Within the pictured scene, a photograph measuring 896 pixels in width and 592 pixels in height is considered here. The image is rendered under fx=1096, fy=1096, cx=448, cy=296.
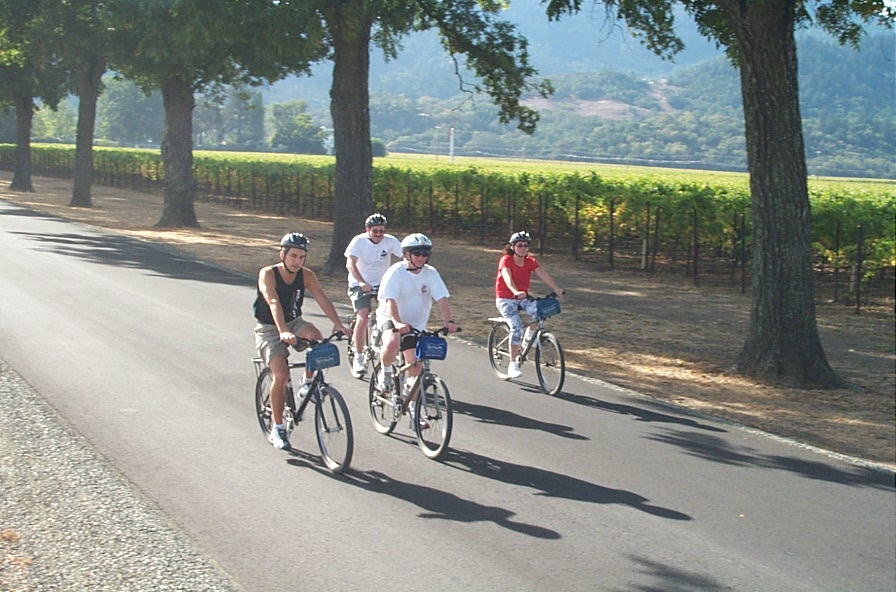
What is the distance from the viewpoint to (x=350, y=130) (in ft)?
71.8

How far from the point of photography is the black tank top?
822 cm

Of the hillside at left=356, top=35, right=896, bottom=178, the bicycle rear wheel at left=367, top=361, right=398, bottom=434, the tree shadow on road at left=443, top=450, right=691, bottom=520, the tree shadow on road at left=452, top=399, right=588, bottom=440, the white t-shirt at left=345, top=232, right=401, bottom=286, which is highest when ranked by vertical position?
the hillside at left=356, top=35, right=896, bottom=178

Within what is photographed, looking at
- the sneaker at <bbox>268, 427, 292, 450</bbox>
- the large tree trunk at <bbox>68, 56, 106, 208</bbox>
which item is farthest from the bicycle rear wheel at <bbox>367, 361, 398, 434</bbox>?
the large tree trunk at <bbox>68, 56, 106, 208</bbox>

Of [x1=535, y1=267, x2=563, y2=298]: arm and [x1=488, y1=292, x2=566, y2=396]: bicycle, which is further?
[x1=535, y1=267, x2=563, y2=298]: arm

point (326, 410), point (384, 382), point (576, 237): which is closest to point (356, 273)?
point (384, 382)

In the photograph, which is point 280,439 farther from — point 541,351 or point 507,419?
point 541,351

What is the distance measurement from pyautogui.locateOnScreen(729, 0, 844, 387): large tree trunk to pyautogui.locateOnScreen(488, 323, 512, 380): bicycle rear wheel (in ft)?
9.88

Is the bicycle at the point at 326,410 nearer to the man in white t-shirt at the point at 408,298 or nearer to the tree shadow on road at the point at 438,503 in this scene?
the tree shadow on road at the point at 438,503

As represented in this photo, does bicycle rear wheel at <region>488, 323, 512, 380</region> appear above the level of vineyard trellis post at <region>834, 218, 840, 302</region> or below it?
below

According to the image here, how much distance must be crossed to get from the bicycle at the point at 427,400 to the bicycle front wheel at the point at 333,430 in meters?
0.75

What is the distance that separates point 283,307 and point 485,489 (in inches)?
80.8

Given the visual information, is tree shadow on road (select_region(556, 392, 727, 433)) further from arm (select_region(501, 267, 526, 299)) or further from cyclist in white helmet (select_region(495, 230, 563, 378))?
arm (select_region(501, 267, 526, 299))

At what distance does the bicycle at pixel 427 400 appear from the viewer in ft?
27.5

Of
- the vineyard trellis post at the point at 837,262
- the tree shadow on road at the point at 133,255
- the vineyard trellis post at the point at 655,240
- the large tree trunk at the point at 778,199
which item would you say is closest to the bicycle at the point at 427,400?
the large tree trunk at the point at 778,199
